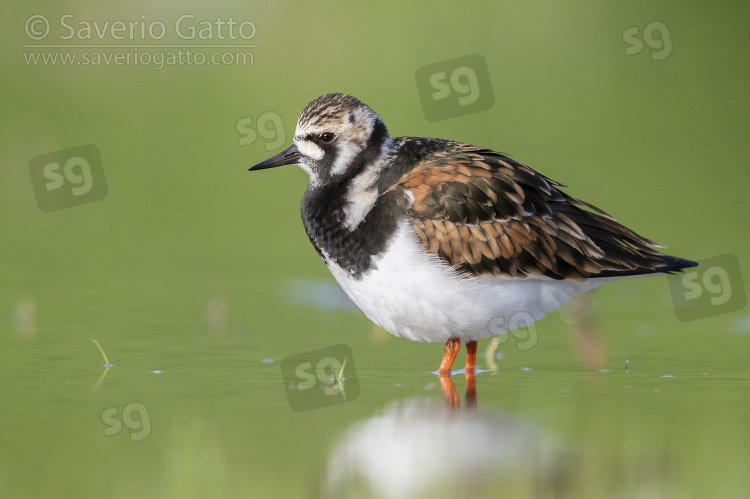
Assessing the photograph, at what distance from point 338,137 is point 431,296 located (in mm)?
1494

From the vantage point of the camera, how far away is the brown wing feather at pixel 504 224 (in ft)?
26.8

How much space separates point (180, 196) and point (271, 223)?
2055mm

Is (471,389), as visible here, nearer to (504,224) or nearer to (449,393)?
(449,393)

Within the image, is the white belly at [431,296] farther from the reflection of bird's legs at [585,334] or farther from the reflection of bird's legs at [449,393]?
the reflection of bird's legs at [585,334]

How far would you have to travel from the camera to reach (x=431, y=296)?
7.89m

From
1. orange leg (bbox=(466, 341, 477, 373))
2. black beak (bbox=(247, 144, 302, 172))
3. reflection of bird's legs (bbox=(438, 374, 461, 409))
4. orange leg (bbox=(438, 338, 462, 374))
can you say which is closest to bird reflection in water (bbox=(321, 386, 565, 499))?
reflection of bird's legs (bbox=(438, 374, 461, 409))

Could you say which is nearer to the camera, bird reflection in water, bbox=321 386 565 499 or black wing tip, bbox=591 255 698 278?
bird reflection in water, bbox=321 386 565 499

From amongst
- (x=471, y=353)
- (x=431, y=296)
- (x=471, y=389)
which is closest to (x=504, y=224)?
(x=431, y=296)

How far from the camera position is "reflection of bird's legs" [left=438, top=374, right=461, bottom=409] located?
7.26m

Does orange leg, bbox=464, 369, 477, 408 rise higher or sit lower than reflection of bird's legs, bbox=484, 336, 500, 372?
lower

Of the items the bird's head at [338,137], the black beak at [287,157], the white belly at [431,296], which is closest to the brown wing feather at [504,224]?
the white belly at [431,296]

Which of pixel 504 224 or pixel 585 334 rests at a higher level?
pixel 504 224

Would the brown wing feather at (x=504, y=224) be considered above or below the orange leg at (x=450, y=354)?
above

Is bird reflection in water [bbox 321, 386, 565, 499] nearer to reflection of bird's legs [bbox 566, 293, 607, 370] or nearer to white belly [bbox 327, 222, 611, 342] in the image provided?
white belly [bbox 327, 222, 611, 342]
